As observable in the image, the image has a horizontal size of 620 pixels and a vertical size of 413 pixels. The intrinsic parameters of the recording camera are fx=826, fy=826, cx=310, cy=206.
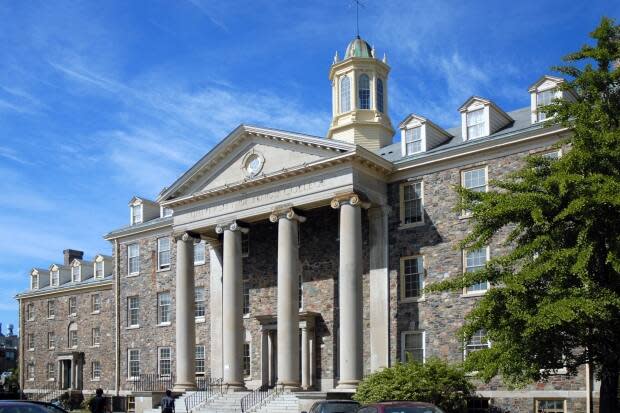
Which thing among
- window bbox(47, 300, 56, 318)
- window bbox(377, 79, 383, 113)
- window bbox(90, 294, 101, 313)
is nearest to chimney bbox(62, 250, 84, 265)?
window bbox(47, 300, 56, 318)

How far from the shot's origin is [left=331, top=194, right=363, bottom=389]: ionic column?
33.3m

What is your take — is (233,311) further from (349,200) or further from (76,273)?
(76,273)

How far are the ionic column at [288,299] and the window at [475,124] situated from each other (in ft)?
27.2

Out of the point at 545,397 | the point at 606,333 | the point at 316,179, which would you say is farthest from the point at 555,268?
the point at 316,179

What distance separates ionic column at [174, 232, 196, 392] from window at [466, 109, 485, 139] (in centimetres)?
1510

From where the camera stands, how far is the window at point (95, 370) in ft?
180

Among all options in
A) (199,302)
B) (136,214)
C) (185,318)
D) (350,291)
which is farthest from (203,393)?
(136,214)

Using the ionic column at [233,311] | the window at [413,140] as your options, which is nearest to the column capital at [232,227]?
the ionic column at [233,311]

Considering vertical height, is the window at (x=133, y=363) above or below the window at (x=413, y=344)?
below

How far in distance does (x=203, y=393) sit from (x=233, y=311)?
14.1 ft

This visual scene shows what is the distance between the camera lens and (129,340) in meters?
49.7

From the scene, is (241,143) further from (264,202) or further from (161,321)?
(161,321)

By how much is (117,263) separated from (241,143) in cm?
1629

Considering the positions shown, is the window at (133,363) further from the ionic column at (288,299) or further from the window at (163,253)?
the ionic column at (288,299)
